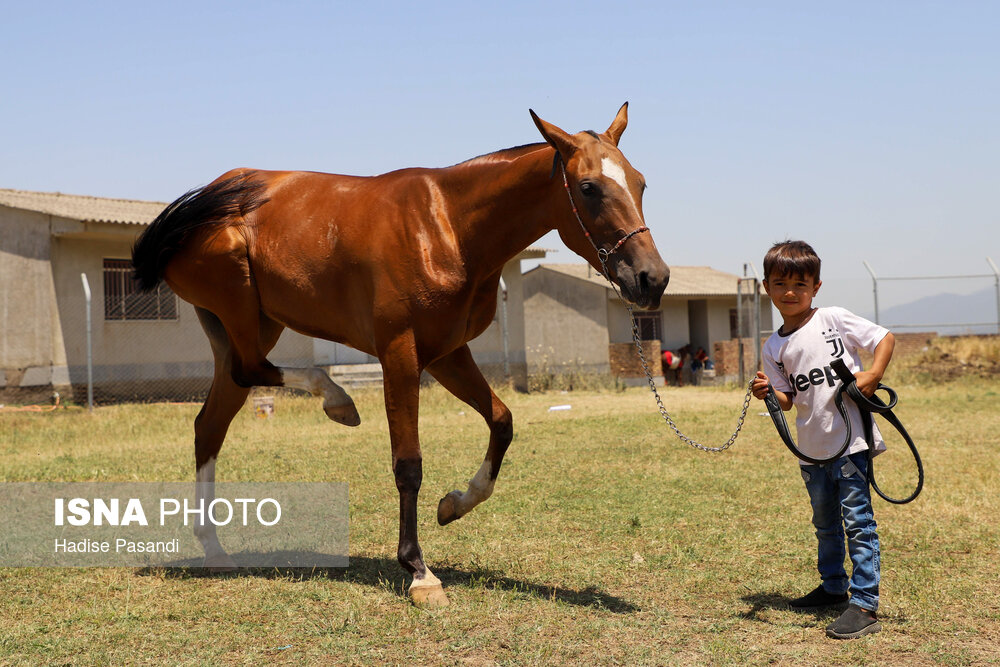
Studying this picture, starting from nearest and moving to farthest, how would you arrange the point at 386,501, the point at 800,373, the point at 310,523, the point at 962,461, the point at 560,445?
the point at 800,373 → the point at 310,523 → the point at 386,501 → the point at 962,461 → the point at 560,445

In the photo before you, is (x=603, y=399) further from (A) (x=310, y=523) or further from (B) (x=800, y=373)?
(B) (x=800, y=373)

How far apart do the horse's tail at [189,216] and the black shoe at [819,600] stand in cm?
359

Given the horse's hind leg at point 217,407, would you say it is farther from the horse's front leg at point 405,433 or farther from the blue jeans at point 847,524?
the blue jeans at point 847,524

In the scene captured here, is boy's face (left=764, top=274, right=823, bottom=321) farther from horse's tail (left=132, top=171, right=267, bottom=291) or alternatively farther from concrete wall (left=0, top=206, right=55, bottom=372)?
concrete wall (left=0, top=206, right=55, bottom=372)

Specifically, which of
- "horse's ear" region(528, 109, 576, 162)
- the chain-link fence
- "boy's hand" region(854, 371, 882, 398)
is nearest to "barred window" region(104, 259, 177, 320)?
the chain-link fence

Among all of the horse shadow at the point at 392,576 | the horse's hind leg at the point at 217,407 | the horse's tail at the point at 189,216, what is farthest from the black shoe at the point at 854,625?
the horse's tail at the point at 189,216

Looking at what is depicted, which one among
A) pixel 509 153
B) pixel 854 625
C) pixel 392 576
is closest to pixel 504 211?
pixel 509 153

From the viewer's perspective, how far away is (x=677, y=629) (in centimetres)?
380

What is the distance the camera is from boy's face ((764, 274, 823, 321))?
4.03 metres

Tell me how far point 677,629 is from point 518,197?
2188 mm

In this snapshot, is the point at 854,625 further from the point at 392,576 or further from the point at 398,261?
the point at 398,261

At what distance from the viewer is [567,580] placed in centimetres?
464

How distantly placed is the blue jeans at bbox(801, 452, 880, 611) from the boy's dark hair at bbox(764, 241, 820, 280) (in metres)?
0.84

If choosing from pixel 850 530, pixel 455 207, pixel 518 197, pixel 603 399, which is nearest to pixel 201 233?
pixel 455 207
